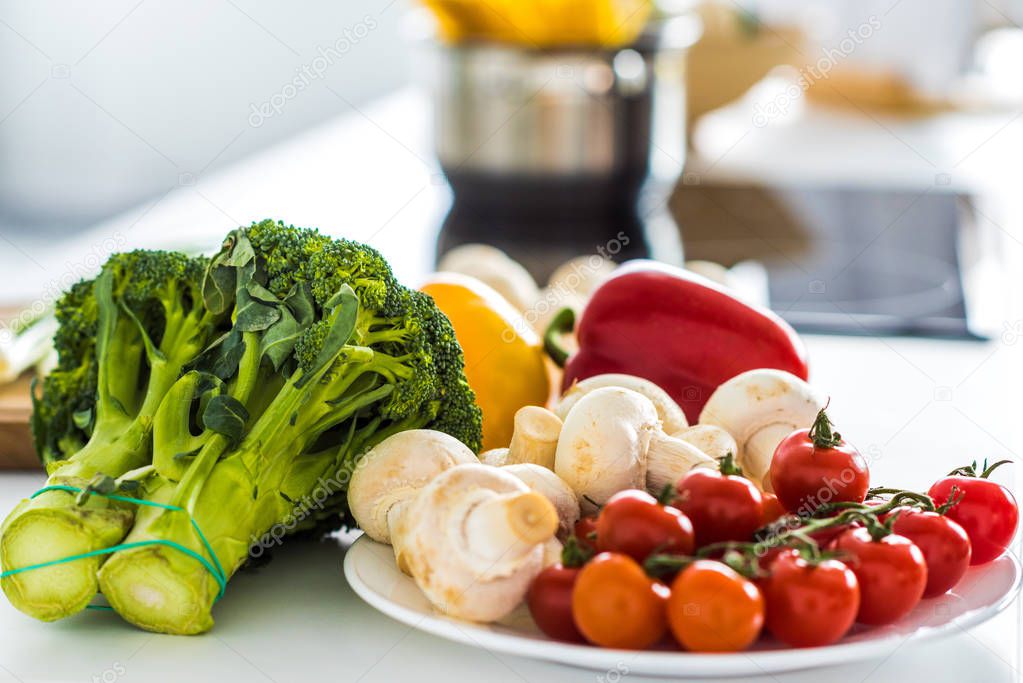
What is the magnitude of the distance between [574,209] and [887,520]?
1514 mm

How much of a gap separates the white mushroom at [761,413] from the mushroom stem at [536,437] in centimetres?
16

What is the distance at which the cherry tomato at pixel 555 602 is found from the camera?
27.7 inches

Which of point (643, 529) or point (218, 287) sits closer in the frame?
point (643, 529)

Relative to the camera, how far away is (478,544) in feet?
2.39

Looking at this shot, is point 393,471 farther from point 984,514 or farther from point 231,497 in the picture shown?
point 984,514

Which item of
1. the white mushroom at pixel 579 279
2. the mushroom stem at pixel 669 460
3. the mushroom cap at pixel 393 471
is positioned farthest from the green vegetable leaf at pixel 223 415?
the white mushroom at pixel 579 279

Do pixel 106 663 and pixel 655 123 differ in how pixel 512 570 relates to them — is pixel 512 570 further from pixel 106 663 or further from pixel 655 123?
pixel 655 123

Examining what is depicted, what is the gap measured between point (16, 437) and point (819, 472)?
775 millimetres

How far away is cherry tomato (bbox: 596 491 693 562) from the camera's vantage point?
71cm

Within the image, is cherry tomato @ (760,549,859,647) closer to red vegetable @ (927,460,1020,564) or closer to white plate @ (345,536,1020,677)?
white plate @ (345,536,1020,677)

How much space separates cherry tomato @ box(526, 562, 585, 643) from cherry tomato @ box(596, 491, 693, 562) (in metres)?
0.03

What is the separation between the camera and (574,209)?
2195mm

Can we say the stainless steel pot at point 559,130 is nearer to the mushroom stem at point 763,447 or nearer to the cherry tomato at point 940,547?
the mushroom stem at point 763,447

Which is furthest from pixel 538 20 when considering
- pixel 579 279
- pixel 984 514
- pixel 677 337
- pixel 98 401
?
pixel 984 514
